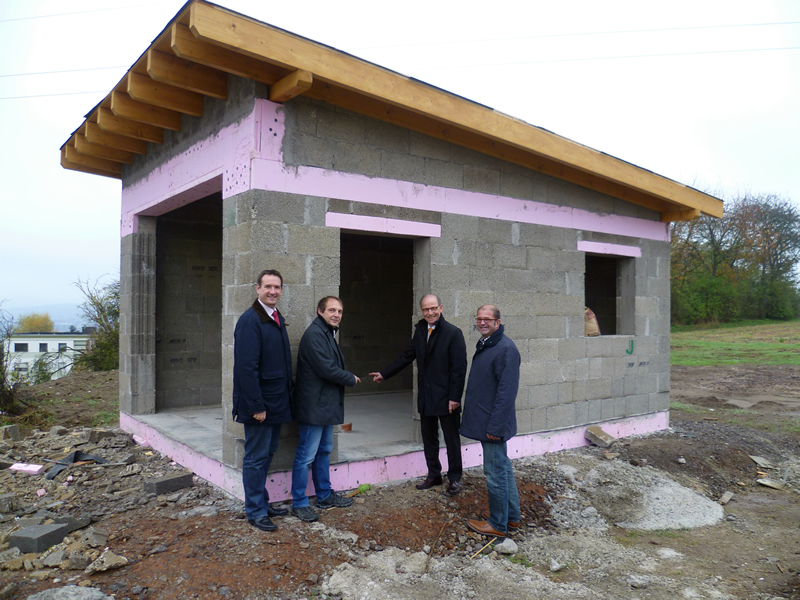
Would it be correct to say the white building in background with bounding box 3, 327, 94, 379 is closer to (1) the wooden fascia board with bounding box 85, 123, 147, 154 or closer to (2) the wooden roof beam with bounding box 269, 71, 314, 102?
(1) the wooden fascia board with bounding box 85, 123, 147, 154

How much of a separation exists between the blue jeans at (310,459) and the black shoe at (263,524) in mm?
339

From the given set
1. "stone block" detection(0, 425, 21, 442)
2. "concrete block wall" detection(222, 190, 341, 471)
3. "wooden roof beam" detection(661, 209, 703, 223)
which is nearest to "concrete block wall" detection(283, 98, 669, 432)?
"wooden roof beam" detection(661, 209, 703, 223)

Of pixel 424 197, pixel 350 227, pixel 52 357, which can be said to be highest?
pixel 424 197

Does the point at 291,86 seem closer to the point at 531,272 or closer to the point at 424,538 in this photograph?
the point at 531,272

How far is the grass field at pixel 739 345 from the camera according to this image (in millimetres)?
19891

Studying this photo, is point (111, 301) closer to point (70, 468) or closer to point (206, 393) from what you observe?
point (206, 393)

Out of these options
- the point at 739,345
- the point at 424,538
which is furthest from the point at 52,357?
the point at 739,345

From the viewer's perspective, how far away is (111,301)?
1675 cm

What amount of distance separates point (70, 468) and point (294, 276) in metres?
3.41

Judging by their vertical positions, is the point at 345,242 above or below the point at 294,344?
above

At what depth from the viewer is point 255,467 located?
4520mm

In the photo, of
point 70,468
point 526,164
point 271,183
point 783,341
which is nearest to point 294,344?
point 271,183

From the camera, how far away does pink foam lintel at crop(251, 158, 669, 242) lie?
5086 mm

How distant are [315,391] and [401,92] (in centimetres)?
283
